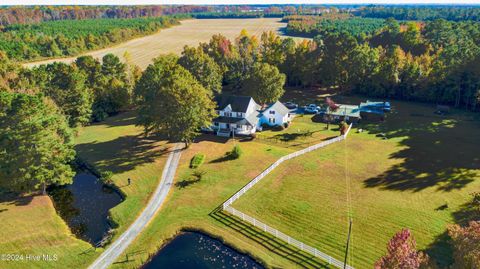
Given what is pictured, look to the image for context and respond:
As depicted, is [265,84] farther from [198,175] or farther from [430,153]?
[430,153]

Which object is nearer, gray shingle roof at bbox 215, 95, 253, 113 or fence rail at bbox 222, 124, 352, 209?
fence rail at bbox 222, 124, 352, 209

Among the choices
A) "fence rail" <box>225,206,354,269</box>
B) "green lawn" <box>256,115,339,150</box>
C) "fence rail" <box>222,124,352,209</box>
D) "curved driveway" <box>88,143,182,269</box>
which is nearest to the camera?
"fence rail" <box>225,206,354,269</box>

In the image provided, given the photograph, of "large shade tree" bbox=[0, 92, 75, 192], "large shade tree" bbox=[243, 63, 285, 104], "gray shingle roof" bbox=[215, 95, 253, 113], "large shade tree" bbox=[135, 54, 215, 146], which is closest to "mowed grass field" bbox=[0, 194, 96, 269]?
"large shade tree" bbox=[0, 92, 75, 192]

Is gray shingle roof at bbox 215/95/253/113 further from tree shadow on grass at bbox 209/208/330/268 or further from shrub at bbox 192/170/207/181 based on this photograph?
tree shadow on grass at bbox 209/208/330/268

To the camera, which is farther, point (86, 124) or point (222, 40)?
point (222, 40)

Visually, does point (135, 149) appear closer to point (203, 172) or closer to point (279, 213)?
point (203, 172)

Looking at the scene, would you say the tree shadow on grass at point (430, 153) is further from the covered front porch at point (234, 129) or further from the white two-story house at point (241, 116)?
the covered front porch at point (234, 129)

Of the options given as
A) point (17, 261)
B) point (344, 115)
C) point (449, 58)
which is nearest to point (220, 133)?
point (344, 115)
